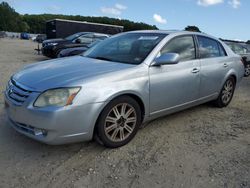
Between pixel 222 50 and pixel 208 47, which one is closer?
pixel 208 47

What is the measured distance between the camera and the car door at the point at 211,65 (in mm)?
4669

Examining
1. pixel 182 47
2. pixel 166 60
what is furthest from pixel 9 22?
pixel 166 60

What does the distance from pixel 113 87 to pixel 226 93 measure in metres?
→ 3.19

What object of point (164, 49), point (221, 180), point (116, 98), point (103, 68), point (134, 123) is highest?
point (164, 49)

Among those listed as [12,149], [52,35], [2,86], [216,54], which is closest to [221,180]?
[12,149]

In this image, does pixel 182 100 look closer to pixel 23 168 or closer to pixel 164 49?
pixel 164 49

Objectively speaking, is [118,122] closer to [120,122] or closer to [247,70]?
[120,122]

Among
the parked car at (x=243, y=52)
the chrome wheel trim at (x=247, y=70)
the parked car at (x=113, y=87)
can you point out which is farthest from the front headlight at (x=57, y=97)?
the chrome wheel trim at (x=247, y=70)

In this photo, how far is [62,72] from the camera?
133 inches

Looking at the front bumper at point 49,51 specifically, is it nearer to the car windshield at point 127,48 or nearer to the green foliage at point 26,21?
the car windshield at point 127,48

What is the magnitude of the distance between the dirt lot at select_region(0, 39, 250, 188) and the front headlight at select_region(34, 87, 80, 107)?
27.6 inches

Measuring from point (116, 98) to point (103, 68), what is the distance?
449 mm

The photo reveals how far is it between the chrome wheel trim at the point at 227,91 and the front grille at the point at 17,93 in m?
3.86

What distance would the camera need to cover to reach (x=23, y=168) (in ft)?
9.71
